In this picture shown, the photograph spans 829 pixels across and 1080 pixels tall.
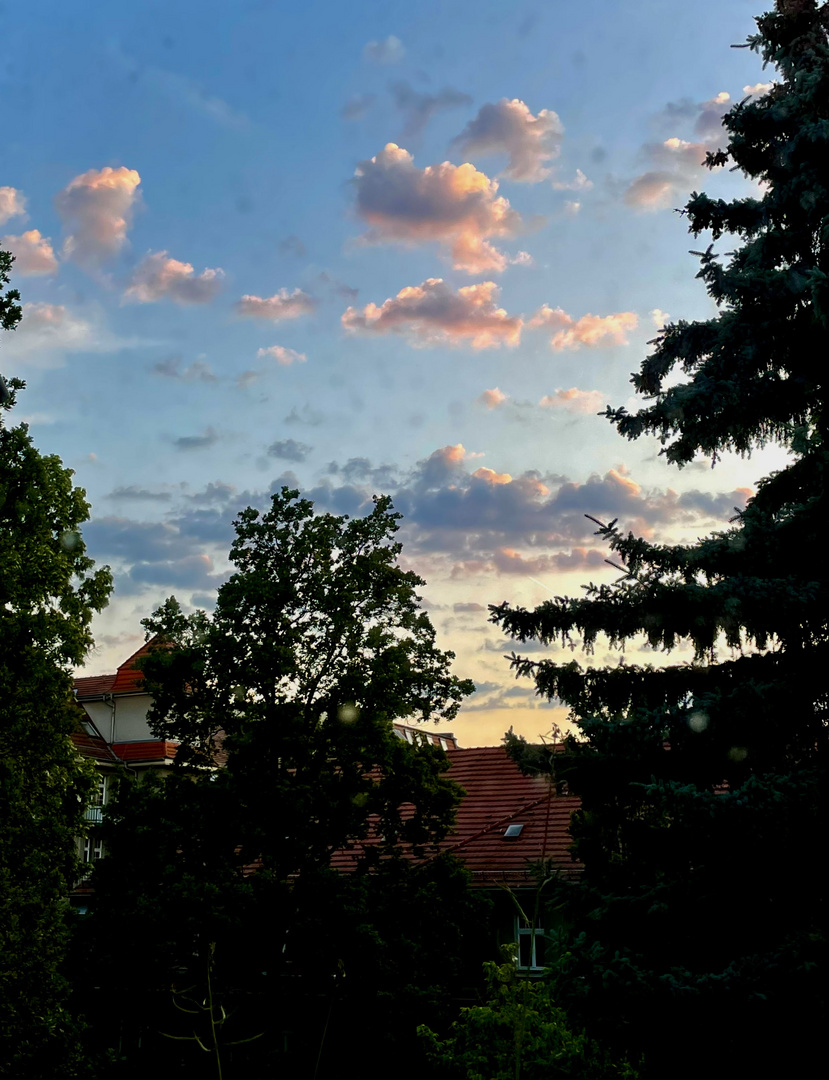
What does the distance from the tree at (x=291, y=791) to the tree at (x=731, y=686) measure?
11892mm

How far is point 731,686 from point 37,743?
15.2 metres

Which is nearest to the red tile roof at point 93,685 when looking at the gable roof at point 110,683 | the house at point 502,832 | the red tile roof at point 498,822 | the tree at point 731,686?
the gable roof at point 110,683

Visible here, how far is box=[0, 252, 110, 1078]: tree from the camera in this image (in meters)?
20.7

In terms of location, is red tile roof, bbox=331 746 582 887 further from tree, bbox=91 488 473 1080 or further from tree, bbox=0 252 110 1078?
tree, bbox=0 252 110 1078

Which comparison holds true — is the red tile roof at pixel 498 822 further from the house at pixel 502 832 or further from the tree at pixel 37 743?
the tree at pixel 37 743

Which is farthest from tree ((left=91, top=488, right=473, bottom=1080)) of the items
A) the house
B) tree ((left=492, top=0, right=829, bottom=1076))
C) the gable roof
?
the gable roof

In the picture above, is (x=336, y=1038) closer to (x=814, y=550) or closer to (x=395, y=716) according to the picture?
(x=395, y=716)

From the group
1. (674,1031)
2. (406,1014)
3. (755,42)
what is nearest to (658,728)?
(674,1031)

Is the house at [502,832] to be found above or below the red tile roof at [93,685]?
below

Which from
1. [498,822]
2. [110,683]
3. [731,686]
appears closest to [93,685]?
[110,683]

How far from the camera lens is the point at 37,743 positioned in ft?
72.1

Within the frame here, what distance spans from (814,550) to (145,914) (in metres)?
16.4

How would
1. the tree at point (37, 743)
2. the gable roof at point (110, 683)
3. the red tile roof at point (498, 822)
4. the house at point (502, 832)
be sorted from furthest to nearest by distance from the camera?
the gable roof at point (110, 683), the red tile roof at point (498, 822), the house at point (502, 832), the tree at point (37, 743)

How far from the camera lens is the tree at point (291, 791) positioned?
73.6ft
